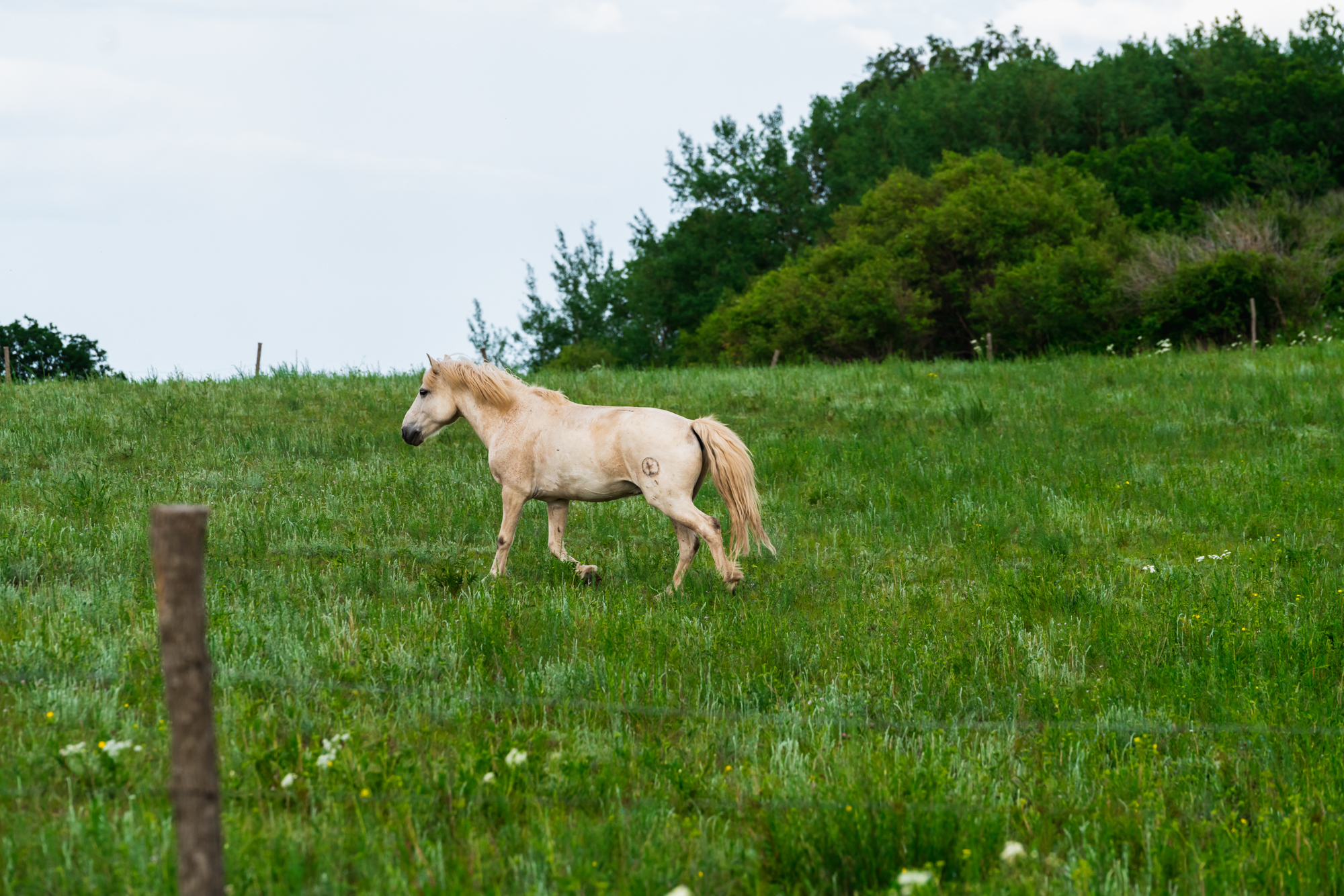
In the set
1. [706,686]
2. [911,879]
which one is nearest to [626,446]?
[706,686]

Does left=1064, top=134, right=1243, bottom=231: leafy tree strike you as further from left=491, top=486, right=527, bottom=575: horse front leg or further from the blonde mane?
left=491, top=486, right=527, bottom=575: horse front leg

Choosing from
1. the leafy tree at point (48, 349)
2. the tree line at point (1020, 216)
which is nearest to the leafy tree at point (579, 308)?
the tree line at point (1020, 216)

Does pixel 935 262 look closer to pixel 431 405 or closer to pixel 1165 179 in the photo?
pixel 1165 179

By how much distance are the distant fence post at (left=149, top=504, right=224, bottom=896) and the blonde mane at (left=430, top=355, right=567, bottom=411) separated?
6435 millimetres

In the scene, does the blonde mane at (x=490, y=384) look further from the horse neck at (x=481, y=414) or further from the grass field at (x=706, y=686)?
the grass field at (x=706, y=686)

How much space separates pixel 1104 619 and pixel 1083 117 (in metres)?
65.7

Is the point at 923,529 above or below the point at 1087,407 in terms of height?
below

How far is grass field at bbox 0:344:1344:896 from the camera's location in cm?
386

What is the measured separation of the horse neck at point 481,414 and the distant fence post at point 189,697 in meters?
6.42

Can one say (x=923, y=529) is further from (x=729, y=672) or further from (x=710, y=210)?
(x=710, y=210)

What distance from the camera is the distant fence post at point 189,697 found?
9.34 feet

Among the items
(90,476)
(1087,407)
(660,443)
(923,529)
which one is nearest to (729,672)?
(660,443)

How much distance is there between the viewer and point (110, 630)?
21.5ft

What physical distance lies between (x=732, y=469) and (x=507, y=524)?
6.40ft
